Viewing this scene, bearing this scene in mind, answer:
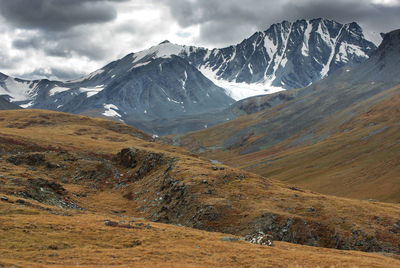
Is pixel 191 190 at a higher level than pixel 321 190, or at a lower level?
higher

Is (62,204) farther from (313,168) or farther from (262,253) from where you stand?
(313,168)

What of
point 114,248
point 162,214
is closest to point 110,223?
point 114,248

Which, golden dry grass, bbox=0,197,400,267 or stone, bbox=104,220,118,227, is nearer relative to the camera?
golden dry grass, bbox=0,197,400,267

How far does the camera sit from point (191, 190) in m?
60.6

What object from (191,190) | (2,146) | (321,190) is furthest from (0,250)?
(321,190)

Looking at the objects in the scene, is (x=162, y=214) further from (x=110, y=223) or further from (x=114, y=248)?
(x=114, y=248)

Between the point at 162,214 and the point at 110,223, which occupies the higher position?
the point at 110,223

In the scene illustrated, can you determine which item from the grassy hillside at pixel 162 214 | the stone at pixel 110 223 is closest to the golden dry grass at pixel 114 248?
the grassy hillside at pixel 162 214

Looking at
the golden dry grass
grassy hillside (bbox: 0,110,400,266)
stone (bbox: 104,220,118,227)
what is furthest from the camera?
stone (bbox: 104,220,118,227)

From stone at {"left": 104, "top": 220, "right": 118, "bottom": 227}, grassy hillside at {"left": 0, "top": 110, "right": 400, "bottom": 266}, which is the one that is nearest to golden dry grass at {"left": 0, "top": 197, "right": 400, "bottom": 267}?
grassy hillside at {"left": 0, "top": 110, "right": 400, "bottom": 266}

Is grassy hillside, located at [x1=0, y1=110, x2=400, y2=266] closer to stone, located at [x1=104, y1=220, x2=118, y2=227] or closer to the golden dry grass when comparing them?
the golden dry grass

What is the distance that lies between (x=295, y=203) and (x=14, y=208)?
43140 mm

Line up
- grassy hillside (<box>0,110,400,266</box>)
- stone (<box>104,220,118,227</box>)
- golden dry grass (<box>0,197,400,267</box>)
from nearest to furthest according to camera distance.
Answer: golden dry grass (<box>0,197,400,267</box>) → grassy hillside (<box>0,110,400,266</box>) → stone (<box>104,220,118,227</box>)

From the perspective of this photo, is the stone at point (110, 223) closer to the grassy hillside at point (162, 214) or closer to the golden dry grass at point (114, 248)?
the grassy hillside at point (162, 214)
